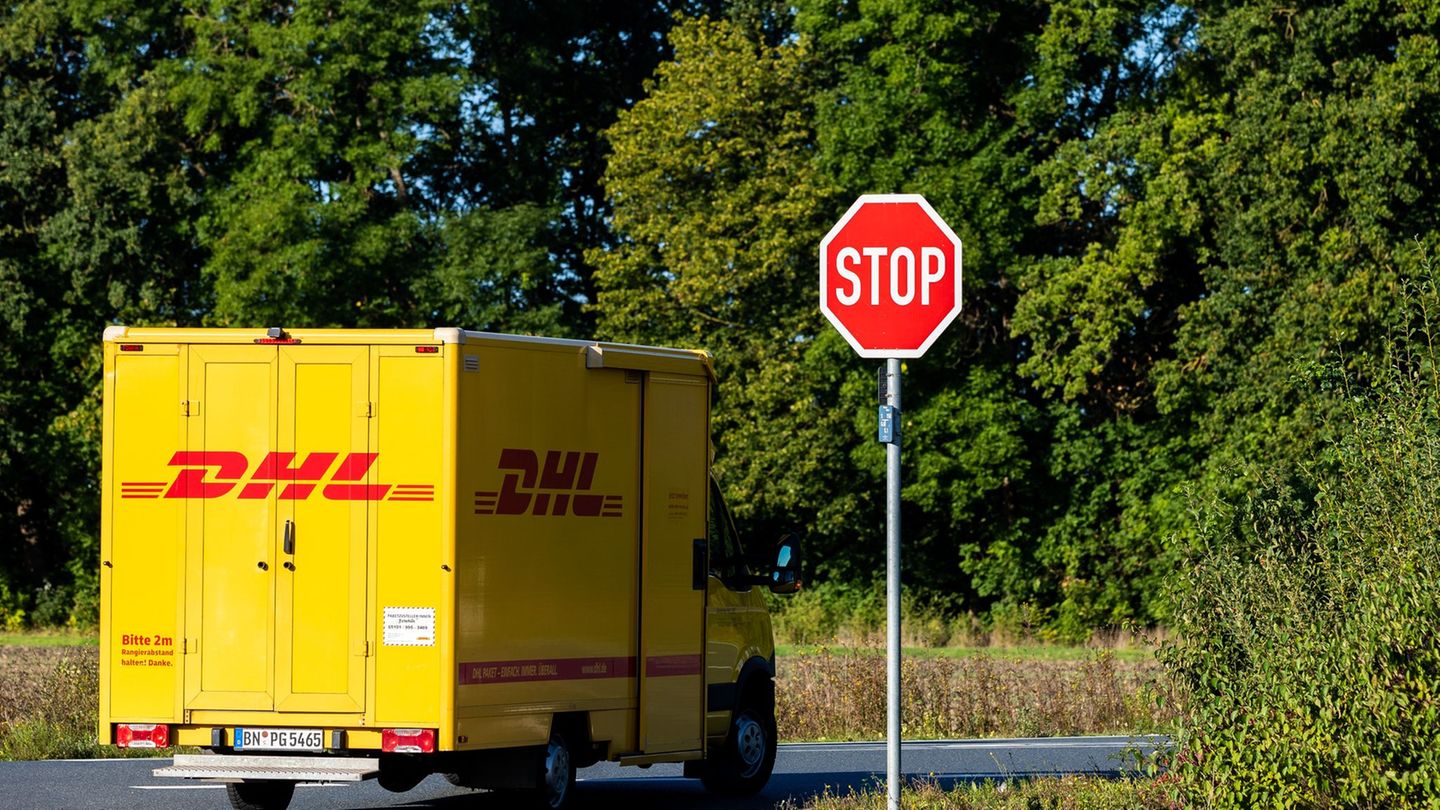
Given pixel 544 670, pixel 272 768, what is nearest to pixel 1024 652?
pixel 544 670

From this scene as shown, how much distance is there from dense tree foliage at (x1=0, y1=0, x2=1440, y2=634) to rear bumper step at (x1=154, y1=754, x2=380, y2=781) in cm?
2701

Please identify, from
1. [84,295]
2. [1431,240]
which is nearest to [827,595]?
[1431,240]

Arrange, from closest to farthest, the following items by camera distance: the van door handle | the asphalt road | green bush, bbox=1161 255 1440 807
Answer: green bush, bbox=1161 255 1440 807
the van door handle
the asphalt road

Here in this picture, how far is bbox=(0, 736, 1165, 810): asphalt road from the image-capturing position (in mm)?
13961

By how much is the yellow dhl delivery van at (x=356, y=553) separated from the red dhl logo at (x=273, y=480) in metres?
0.01

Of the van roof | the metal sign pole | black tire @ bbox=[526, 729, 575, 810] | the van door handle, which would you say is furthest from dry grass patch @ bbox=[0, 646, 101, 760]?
the metal sign pole

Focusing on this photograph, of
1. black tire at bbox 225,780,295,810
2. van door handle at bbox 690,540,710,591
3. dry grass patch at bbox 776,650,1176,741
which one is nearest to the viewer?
black tire at bbox 225,780,295,810

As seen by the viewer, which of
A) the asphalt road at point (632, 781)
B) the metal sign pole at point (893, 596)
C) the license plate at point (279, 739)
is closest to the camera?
the metal sign pole at point (893, 596)

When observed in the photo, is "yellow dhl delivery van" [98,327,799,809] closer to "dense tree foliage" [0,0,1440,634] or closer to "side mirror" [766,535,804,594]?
"side mirror" [766,535,804,594]

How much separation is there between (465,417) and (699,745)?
335 centimetres

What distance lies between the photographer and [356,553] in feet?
38.4

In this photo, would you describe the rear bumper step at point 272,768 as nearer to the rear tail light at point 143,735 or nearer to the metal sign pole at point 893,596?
the rear tail light at point 143,735

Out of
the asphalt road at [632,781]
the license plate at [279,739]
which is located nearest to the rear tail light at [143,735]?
the license plate at [279,739]

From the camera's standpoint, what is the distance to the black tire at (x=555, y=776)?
1227cm
